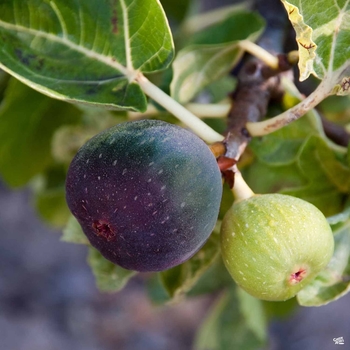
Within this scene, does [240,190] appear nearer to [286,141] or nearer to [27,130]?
[286,141]

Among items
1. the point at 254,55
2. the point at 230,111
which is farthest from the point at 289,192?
the point at 254,55

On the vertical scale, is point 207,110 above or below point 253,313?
above

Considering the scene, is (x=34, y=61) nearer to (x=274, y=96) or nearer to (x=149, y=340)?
(x=274, y=96)

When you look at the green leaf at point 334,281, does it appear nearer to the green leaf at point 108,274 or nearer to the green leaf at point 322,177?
the green leaf at point 322,177

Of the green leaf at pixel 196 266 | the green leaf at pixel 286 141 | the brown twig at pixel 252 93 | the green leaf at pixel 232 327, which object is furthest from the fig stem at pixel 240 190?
the green leaf at pixel 232 327

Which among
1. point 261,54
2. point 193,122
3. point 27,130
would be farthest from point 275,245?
point 27,130

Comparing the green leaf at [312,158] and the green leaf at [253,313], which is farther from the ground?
the green leaf at [312,158]
